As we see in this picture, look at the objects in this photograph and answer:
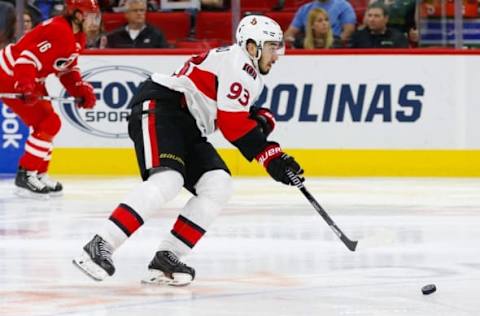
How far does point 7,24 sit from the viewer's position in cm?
893

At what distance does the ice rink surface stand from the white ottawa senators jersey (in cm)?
57

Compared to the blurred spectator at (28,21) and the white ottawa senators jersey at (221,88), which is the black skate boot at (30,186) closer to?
the blurred spectator at (28,21)

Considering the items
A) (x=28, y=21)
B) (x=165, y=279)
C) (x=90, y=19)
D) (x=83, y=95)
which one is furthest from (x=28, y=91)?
(x=165, y=279)

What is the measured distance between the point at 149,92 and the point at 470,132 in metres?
4.28

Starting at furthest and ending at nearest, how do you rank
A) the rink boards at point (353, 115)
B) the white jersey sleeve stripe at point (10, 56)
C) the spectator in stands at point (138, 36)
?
the spectator in stands at point (138, 36)
the rink boards at point (353, 115)
the white jersey sleeve stripe at point (10, 56)

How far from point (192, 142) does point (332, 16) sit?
4253 millimetres

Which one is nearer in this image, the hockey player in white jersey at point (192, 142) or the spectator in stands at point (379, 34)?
the hockey player in white jersey at point (192, 142)

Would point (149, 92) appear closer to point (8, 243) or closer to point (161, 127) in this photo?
point (161, 127)

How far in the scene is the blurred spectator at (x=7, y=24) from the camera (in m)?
8.91

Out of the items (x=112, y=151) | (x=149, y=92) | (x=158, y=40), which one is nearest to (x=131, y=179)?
(x=112, y=151)

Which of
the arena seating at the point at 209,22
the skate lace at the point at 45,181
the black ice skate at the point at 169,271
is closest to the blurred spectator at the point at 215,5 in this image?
the arena seating at the point at 209,22

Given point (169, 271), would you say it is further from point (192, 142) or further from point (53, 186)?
point (53, 186)

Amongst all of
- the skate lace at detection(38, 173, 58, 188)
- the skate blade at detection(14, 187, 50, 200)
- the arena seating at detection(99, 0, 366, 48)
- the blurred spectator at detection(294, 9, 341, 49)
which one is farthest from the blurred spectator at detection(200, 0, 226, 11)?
the skate blade at detection(14, 187, 50, 200)

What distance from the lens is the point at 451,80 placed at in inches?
343
